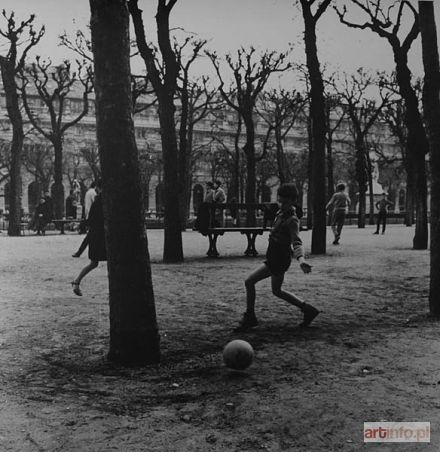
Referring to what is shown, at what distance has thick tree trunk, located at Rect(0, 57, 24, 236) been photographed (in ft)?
88.6

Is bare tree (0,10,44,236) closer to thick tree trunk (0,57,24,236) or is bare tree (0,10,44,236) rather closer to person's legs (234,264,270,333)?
thick tree trunk (0,57,24,236)

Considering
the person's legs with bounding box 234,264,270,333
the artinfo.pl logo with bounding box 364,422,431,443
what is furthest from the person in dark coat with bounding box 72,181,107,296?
the artinfo.pl logo with bounding box 364,422,431,443

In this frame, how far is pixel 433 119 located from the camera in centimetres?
803

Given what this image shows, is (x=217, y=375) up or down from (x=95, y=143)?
down

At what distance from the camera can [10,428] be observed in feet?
13.6

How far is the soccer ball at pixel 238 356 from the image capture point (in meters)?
5.36

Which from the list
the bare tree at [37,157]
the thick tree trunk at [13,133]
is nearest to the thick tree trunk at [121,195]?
the thick tree trunk at [13,133]

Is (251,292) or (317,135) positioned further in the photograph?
(317,135)

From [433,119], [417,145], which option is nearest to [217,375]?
[433,119]

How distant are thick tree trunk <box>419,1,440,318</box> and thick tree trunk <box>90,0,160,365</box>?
3.82 m

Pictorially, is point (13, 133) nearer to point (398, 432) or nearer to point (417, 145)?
point (417, 145)

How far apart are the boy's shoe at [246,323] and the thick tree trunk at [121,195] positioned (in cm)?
141

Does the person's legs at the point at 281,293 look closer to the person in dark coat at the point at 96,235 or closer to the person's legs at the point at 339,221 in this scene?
the person in dark coat at the point at 96,235

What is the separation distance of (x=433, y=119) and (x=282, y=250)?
2667 mm
